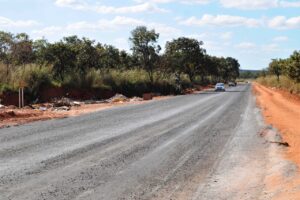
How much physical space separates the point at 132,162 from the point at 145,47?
172ft

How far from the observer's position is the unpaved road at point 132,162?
7988 millimetres

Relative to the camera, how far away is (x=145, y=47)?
2459 inches

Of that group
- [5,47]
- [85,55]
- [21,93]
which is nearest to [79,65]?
[85,55]

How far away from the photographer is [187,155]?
1189 cm

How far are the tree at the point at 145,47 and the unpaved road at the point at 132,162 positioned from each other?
43.9 meters

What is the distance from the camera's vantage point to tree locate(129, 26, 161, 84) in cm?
6160

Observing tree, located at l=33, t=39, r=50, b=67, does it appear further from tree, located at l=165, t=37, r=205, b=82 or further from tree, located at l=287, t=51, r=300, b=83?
tree, located at l=165, t=37, r=205, b=82

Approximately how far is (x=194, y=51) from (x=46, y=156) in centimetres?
7368

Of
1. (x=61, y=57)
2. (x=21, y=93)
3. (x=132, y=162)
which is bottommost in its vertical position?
(x=132, y=162)

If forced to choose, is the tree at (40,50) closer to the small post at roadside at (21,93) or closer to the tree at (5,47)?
the tree at (5,47)

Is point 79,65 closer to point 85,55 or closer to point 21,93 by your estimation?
point 85,55

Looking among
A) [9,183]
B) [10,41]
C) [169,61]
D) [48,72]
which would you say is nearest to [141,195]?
[9,183]

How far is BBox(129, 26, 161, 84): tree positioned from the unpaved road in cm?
4388

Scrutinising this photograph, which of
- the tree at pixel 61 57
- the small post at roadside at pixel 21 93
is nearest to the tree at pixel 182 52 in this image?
the tree at pixel 61 57
